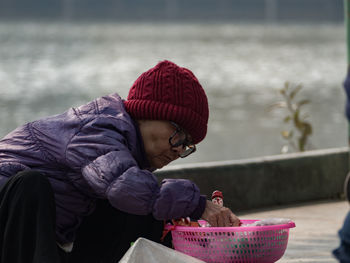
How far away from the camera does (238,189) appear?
5.25 metres

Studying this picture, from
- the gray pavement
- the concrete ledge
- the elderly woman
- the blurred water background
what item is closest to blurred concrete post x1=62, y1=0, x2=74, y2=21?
the blurred water background

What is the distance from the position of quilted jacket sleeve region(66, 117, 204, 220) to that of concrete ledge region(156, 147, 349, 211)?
2.13m

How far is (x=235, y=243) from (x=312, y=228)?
2.02 meters

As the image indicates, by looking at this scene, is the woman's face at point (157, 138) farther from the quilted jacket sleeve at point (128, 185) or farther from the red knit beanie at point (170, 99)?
the quilted jacket sleeve at point (128, 185)

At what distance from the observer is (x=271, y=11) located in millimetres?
133125

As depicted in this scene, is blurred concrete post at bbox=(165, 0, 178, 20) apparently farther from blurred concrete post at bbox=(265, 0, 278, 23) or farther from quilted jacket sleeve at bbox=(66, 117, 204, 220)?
quilted jacket sleeve at bbox=(66, 117, 204, 220)

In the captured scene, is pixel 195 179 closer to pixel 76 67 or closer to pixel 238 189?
pixel 238 189

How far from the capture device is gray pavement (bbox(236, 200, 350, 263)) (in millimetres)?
4016

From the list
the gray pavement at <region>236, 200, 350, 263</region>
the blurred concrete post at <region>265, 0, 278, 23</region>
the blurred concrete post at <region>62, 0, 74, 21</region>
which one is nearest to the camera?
the gray pavement at <region>236, 200, 350, 263</region>

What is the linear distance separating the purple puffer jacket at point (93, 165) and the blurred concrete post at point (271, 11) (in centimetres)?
12602

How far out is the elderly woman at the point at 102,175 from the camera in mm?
2707

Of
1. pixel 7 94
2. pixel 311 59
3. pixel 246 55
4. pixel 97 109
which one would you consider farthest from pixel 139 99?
pixel 246 55

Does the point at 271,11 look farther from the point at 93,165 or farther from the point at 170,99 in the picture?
the point at 93,165

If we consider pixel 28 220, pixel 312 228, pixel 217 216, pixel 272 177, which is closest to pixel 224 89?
pixel 272 177
